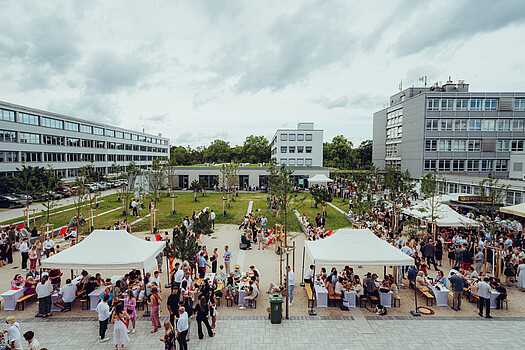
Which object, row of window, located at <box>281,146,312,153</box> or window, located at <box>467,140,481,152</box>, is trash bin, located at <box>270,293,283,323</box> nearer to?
window, located at <box>467,140,481,152</box>

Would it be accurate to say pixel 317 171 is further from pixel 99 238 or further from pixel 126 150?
pixel 126 150

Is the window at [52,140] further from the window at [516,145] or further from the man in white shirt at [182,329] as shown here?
the window at [516,145]

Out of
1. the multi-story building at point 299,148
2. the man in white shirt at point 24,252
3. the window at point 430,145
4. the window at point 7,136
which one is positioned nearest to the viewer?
the man in white shirt at point 24,252

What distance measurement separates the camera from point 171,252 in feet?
38.3

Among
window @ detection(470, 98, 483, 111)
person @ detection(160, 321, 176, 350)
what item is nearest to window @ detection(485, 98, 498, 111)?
window @ detection(470, 98, 483, 111)

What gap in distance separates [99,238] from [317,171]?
135 feet

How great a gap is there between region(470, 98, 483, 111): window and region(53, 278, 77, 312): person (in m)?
50.9

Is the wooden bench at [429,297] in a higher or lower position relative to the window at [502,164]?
lower

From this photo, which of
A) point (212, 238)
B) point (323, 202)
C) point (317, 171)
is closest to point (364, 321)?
point (212, 238)

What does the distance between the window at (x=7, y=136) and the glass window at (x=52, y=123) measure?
6112 millimetres

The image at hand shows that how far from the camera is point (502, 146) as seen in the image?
41562 millimetres

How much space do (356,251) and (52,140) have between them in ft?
170

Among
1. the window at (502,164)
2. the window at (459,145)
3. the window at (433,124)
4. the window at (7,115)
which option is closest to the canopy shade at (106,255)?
the window at (7,115)

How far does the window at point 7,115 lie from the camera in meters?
36.1
